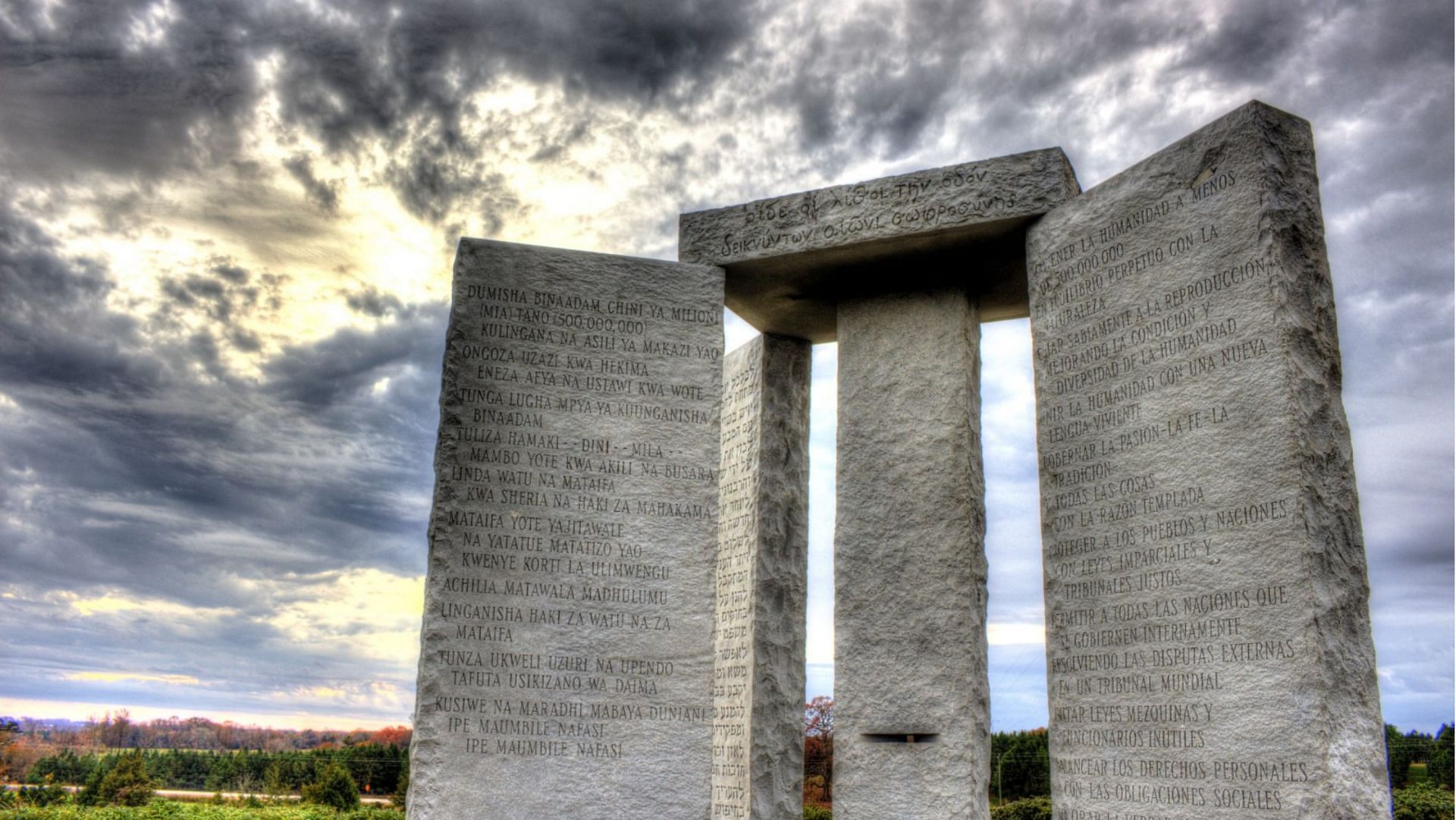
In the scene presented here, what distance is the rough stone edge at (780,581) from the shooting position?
8242 millimetres

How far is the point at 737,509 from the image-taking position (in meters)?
9.29

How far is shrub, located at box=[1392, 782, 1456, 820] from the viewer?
10.4 m

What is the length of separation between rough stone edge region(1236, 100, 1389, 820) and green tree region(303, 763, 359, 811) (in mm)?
10243

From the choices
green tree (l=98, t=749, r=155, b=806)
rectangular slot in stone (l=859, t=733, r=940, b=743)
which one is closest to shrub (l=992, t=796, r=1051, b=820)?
rectangular slot in stone (l=859, t=733, r=940, b=743)

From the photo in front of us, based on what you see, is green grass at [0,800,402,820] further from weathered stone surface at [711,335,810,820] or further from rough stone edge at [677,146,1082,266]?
rough stone edge at [677,146,1082,266]

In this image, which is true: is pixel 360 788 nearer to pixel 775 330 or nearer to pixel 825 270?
pixel 775 330

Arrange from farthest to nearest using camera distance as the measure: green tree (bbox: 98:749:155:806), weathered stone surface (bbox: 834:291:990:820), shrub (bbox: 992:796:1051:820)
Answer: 1. green tree (bbox: 98:749:155:806)
2. shrub (bbox: 992:796:1051:820)
3. weathered stone surface (bbox: 834:291:990:820)

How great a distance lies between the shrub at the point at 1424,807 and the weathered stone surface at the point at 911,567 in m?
6.20

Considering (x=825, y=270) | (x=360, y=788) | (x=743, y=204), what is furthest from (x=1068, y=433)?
(x=360, y=788)

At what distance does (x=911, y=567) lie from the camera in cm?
755

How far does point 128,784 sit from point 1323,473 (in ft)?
40.4

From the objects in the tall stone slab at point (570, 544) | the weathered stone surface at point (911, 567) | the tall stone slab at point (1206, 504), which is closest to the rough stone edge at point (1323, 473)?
the tall stone slab at point (1206, 504)

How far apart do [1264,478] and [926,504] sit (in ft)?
8.09

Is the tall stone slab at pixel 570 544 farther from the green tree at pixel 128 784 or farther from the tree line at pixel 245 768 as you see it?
the green tree at pixel 128 784
